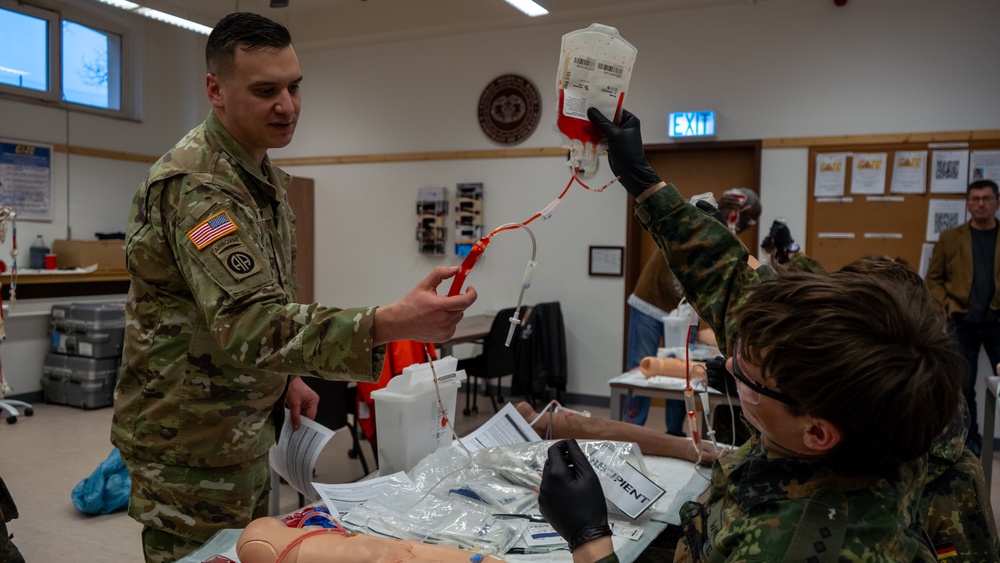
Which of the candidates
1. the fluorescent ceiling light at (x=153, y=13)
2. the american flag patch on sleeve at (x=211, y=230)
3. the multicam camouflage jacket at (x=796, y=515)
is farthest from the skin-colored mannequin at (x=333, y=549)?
the fluorescent ceiling light at (x=153, y=13)

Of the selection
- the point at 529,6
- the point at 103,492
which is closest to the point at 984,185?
the point at 529,6

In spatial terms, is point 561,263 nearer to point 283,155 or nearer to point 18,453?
point 283,155

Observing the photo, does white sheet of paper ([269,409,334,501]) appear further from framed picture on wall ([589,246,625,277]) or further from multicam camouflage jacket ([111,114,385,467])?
framed picture on wall ([589,246,625,277])

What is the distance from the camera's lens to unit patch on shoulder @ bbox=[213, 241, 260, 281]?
117cm

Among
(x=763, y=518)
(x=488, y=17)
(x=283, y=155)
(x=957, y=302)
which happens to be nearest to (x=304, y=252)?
(x=283, y=155)

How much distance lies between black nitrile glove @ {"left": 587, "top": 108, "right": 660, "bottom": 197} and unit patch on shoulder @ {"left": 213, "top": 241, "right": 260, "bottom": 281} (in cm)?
66

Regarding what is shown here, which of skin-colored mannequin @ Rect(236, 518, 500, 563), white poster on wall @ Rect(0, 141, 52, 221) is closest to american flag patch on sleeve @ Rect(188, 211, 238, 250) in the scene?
skin-colored mannequin @ Rect(236, 518, 500, 563)

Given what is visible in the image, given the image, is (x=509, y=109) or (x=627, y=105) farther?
(x=509, y=109)

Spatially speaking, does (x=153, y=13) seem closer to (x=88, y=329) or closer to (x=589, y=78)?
(x=88, y=329)

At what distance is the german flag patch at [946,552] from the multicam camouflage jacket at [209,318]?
119 cm

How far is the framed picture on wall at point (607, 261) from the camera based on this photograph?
5785mm

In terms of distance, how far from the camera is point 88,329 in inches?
214

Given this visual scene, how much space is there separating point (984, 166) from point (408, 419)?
4766 mm

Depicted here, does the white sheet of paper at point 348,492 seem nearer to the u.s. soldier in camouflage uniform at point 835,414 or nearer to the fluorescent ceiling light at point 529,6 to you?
the u.s. soldier in camouflage uniform at point 835,414
